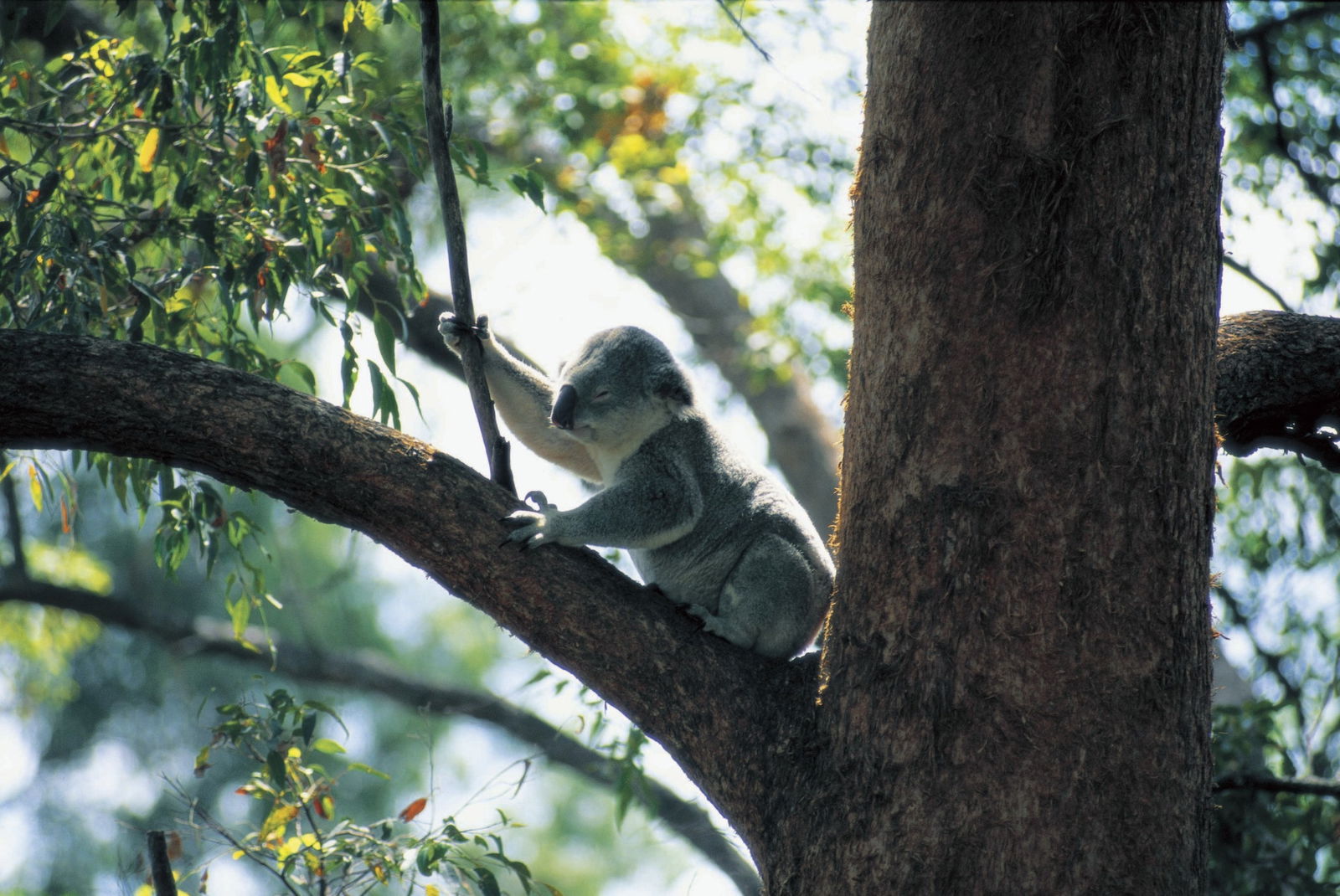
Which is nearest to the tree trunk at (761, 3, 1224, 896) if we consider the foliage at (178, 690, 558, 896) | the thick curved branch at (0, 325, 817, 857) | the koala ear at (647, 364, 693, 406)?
the thick curved branch at (0, 325, 817, 857)

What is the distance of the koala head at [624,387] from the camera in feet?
12.2

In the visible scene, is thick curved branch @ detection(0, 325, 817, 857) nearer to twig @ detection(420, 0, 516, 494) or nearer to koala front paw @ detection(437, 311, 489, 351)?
twig @ detection(420, 0, 516, 494)

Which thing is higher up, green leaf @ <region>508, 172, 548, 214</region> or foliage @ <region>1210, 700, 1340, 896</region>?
green leaf @ <region>508, 172, 548, 214</region>

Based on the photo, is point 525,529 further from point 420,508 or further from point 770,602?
point 770,602

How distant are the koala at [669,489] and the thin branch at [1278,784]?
1.63m

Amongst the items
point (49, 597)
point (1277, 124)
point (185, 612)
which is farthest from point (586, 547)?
point (185, 612)

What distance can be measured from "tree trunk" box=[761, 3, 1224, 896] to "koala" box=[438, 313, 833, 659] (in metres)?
0.88

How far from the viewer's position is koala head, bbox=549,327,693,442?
12.2 feet

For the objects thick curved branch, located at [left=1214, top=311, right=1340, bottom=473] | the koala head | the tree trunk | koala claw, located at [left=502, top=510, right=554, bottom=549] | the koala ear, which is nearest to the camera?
the tree trunk

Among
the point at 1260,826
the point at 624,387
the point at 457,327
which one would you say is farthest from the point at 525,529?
the point at 1260,826

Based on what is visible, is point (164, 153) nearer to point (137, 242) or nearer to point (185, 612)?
point (137, 242)

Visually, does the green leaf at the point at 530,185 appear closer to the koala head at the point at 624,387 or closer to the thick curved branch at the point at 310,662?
the koala head at the point at 624,387

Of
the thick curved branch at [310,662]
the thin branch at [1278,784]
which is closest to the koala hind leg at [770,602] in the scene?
the thin branch at [1278,784]

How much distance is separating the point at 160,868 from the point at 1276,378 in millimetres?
3090
